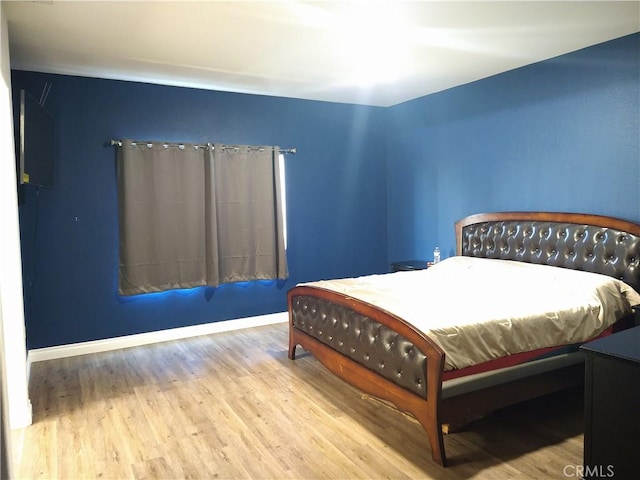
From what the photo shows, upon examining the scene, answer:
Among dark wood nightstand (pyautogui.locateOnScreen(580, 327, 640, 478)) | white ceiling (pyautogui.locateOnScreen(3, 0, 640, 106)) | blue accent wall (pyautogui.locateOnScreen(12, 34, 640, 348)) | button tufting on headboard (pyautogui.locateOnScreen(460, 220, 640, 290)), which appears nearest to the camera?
dark wood nightstand (pyautogui.locateOnScreen(580, 327, 640, 478))

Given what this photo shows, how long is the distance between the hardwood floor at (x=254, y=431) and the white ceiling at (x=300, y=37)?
8.27ft

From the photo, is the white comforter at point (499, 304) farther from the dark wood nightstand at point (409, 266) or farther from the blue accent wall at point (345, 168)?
the dark wood nightstand at point (409, 266)

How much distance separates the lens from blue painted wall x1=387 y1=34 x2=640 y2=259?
3.54 m

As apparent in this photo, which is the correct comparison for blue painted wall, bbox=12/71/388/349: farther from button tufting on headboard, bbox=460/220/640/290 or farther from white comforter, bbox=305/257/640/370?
white comforter, bbox=305/257/640/370

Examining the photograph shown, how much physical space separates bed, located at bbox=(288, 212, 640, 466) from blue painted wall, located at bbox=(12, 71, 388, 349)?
1.56 meters

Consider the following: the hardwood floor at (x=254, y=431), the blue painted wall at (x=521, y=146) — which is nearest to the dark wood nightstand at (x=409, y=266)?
the blue painted wall at (x=521, y=146)

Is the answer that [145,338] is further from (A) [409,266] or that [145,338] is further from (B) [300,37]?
(B) [300,37]

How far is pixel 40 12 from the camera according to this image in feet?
9.17

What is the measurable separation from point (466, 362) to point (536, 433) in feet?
2.28

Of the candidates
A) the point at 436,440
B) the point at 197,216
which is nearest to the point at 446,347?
the point at 436,440

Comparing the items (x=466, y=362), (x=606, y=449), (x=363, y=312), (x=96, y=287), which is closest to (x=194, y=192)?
(x=96, y=287)

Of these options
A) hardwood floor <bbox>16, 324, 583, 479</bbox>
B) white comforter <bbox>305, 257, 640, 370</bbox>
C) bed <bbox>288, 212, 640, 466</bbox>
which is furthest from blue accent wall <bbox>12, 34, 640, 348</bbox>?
hardwood floor <bbox>16, 324, 583, 479</bbox>

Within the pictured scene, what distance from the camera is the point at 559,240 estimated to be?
3859 mm

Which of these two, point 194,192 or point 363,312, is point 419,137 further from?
point 363,312
